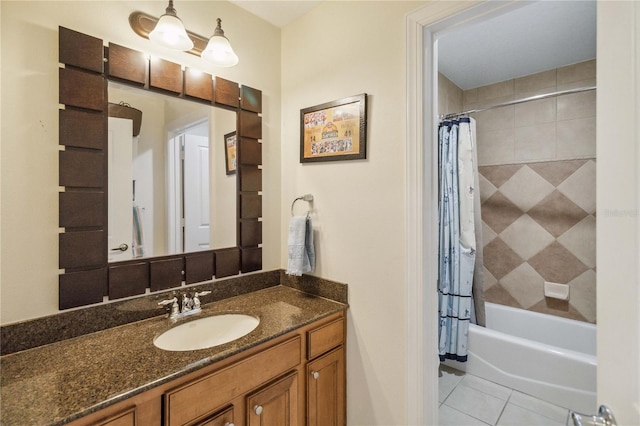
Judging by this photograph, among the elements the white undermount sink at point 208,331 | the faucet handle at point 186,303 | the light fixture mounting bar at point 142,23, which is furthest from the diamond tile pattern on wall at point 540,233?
the light fixture mounting bar at point 142,23

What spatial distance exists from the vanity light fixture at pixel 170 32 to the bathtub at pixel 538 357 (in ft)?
8.75

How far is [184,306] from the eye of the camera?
138 centimetres

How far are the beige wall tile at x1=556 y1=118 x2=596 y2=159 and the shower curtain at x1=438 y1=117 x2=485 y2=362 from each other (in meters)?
0.81

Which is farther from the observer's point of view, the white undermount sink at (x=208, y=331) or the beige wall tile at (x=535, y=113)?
the beige wall tile at (x=535, y=113)

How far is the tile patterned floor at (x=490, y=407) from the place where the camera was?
5.88 feet

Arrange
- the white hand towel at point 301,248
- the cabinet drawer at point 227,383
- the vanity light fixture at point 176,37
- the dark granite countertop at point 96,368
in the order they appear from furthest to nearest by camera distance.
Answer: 1. the white hand towel at point 301,248
2. the vanity light fixture at point 176,37
3. the cabinet drawer at point 227,383
4. the dark granite countertop at point 96,368

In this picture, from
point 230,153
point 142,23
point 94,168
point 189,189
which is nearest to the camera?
point 94,168

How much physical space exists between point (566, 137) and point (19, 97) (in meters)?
3.42

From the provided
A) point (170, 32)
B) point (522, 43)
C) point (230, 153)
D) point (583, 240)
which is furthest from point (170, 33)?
point (583, 240)

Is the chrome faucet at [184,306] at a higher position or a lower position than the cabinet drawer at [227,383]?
higher

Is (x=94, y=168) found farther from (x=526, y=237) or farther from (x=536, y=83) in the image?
(x=536, y=83)

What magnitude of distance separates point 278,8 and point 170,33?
73cm

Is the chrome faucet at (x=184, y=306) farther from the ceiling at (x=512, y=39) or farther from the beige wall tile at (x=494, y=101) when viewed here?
the beige wall tile at (x=494, y=101)
